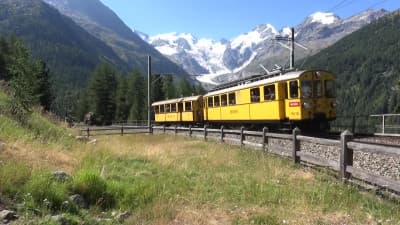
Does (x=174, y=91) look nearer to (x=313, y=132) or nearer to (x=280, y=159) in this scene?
(x=313, y=132)

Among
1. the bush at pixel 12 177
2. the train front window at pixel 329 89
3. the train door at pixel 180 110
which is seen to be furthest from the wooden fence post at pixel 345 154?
the train door at pixel 180 110

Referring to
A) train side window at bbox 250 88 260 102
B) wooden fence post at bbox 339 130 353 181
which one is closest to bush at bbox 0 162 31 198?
wooden fence post at bbox 339 130 353 181

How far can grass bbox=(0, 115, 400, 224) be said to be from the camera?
7598 millimetres

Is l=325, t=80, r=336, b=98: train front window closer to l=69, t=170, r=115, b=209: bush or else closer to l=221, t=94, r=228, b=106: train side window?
l=221, t=94, r=228, b=106: train side window

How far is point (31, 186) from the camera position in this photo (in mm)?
7562

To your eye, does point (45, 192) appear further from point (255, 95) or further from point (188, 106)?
point (188, 106)

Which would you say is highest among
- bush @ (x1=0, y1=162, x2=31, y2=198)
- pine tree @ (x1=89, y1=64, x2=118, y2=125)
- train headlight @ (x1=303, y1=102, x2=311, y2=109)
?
pine tree @ (x1=89, y1=64, x2=118, y2=125)

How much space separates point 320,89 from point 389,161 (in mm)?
10307

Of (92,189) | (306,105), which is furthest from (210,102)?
(92,189)

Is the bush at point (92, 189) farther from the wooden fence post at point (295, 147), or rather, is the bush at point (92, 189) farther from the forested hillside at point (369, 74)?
the forested hillside at point (369, 74)

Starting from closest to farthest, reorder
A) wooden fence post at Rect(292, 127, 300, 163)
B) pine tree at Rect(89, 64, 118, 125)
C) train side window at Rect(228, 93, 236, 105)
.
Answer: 1. wooden fence post at Rect(292, 127, 300, 163)
2. train side window at Rect(228, 93, 236, 105)
3. pine tree at Rect(89, 64, 118, 125)

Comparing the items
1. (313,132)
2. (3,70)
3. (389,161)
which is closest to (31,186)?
(389,161)

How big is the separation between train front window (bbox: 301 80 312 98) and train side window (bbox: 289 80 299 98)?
9.9 inches

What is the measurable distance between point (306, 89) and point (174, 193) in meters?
14.4
